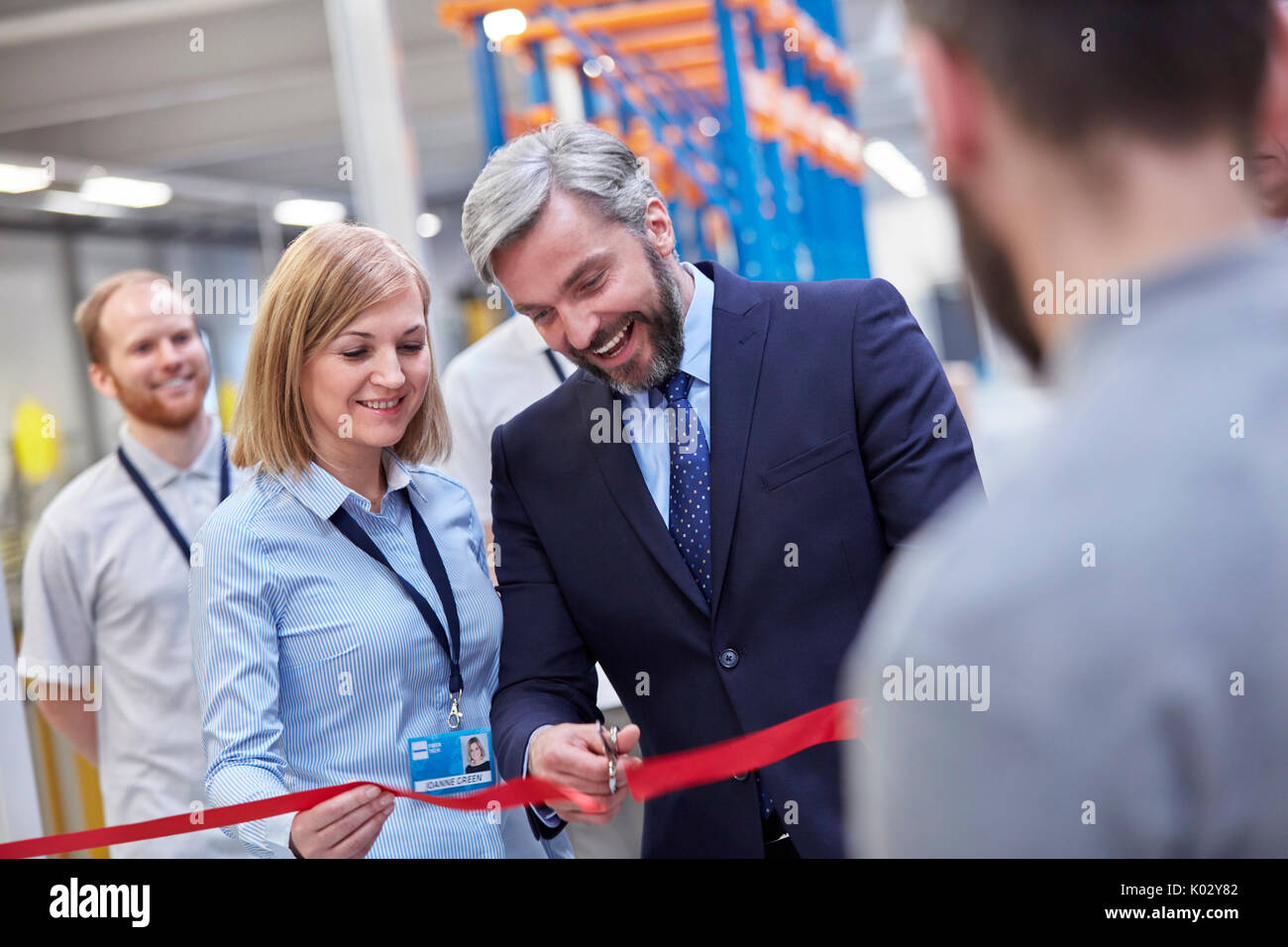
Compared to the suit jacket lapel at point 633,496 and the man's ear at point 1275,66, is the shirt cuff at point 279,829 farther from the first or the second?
the man's ear at point 1275,66

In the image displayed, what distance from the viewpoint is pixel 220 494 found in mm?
3012

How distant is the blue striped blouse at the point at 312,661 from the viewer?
170cm

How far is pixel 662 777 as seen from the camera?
1729 mm

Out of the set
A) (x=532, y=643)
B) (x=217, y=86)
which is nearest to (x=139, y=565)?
(x=532, y=643)

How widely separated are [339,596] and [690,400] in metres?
0.62

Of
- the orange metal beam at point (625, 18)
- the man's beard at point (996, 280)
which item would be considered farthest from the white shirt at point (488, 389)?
the man's beard at point (996, 280)

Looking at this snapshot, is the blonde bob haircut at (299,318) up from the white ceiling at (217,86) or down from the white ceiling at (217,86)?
down

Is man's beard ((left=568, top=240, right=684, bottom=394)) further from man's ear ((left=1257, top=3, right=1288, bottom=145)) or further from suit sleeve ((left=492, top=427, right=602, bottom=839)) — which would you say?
man's ear ((left=1257, top=3, right=1288, bottom=145))

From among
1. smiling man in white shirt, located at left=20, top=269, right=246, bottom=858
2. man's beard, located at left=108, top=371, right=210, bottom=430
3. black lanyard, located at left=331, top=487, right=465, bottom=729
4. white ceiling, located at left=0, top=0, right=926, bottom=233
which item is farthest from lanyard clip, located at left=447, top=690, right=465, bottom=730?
white ceiling, located at left=0, top=0, right=926, bottom=233

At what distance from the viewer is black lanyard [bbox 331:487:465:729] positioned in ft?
6.12

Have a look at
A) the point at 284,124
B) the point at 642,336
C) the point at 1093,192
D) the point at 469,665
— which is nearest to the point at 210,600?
the point at 469,665

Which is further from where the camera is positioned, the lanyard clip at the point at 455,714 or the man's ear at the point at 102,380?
the man's ear at the point at 102,380

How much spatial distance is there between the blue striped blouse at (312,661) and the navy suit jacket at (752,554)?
14 centimetres
